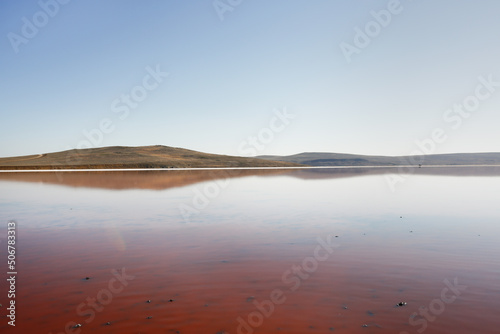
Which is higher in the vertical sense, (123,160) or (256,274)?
(123,160)

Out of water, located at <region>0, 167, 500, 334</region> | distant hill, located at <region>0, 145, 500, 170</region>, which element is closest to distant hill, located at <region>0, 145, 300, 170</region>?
distant hill, located at <region>0, 145, 500, 170</region>

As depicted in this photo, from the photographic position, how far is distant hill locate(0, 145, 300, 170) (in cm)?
Answer: 9062

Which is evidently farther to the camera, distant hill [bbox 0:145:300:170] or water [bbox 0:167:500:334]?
distant hill [bbox 0:145:300:170]

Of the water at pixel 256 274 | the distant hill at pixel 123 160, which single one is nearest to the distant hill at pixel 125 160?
the distant hill at pixel 123 160

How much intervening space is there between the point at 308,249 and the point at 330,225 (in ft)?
11.6

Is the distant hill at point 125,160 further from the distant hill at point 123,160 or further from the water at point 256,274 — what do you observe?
the water at point 256,274

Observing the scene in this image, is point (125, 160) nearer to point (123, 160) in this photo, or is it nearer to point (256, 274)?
point (123, 160)

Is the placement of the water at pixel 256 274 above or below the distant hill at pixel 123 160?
below

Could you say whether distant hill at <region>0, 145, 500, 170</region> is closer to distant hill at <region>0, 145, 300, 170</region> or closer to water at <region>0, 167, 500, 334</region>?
distant hill at <region>0, 145, 300, 170</region>

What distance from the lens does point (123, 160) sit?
106500 millimetres

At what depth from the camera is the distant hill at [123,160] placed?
297 ft

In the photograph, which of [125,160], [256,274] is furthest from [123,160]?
[256,274]

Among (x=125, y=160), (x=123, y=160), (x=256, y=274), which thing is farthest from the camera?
(x=125, y=160)

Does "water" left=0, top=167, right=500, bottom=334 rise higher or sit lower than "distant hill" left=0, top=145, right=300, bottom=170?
lower
